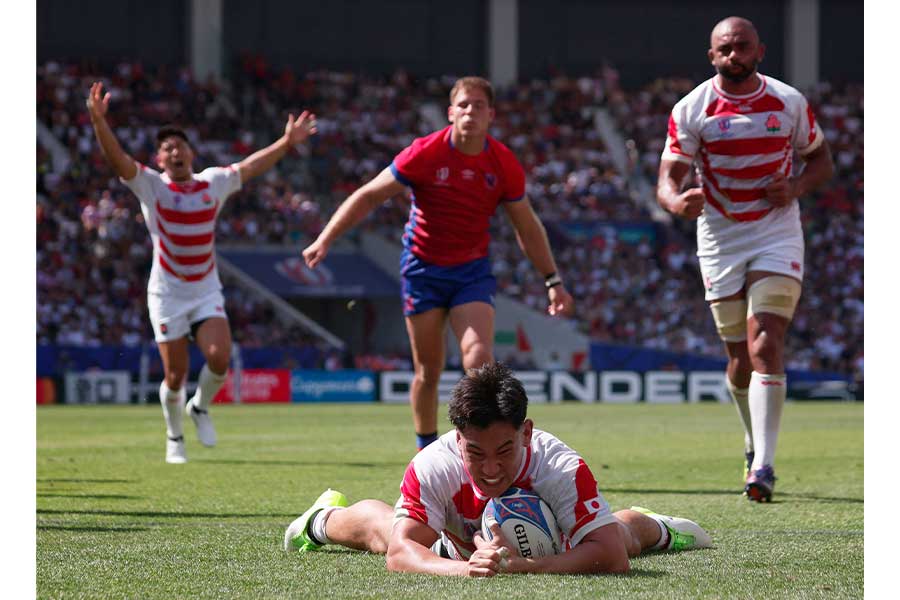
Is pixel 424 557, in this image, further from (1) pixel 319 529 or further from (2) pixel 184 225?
(2) pixel 184 225

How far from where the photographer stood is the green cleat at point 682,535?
235 inches

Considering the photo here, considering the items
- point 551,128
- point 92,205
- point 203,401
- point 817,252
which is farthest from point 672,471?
point 551,128

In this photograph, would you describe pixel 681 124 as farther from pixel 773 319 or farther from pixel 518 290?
pixel 518 290

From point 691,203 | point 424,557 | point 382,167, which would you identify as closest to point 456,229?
point 691,203

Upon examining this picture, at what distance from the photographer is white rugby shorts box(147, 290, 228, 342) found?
459 inches

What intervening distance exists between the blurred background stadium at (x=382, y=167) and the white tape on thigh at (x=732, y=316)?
20.5 metres

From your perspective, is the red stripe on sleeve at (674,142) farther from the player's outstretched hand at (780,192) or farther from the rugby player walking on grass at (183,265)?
the rugby player walking on grass at (183,265)

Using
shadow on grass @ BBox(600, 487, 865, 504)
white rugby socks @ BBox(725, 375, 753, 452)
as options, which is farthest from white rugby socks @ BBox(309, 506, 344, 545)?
white rugby socks @ BBox(725, 375, 753, 452)

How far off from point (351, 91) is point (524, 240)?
31770mm

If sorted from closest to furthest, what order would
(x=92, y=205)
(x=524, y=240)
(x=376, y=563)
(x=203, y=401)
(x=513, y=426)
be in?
1. (x=513, y=426)
2. (x=376, y=563)
3. (x=524, y=240)
4. (x=203, y=401)
5. (x=92, y=205)

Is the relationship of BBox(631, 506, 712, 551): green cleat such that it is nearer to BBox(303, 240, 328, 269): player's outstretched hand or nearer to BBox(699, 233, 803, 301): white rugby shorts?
BBox(303, 240, 328, 269): player's outstretched hand

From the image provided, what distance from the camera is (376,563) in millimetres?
5500

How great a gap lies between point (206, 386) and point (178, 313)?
0.78m

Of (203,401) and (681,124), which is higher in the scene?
(681,124)
